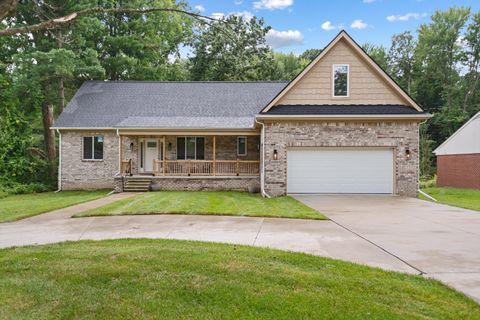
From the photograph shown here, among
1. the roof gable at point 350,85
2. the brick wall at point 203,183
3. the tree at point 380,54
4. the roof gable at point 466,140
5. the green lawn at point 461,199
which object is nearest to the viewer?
the green lawn at point 461,199

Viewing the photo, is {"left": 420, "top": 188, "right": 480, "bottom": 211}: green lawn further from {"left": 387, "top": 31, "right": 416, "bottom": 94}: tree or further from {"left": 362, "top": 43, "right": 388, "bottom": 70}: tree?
{"left": 362, "top": 43, "right": 388, "bottom": 70}: tree

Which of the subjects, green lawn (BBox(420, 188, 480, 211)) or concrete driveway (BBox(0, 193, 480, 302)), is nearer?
concrete driveway (BBox(0, 193, 480, 302))

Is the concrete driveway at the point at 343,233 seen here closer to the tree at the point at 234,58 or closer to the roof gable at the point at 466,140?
the roof gable at the point at 466,140

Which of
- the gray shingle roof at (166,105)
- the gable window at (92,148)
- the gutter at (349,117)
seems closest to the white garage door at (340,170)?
the gutter at (349,117)

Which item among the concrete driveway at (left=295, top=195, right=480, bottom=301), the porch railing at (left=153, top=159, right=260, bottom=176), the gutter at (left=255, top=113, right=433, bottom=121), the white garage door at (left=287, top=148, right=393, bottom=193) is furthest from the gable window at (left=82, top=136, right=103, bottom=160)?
the concrete driveway at (left=295, top=195, right=480, bottom=301)

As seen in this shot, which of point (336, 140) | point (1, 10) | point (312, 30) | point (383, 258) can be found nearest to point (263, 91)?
point (312, 30)

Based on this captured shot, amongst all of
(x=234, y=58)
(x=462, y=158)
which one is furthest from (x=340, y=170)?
(x=234, y=58)

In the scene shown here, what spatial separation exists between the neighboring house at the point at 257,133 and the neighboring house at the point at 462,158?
31.6 feet

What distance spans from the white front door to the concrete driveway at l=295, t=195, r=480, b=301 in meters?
9.62

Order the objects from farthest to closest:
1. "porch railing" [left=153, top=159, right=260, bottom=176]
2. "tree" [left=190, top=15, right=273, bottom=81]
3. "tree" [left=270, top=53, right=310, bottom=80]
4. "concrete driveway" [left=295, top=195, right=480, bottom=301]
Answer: "tree" [left=270, top=53, right=310, bottom=80], "tree" [left=190, top=15, right=273, bottom=81], "porch railing" [left=153, top=159, right=260, bottom=176], "concrete driveway" [left=295, top=195, right=480, bottom=301]

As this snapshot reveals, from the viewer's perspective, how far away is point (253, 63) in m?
33.2

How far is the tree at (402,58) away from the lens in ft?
142

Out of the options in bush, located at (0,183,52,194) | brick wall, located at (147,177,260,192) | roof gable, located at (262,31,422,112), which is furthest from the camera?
bush, located at (0,183,52,194)

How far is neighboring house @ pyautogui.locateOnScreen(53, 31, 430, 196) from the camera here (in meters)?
15.0
